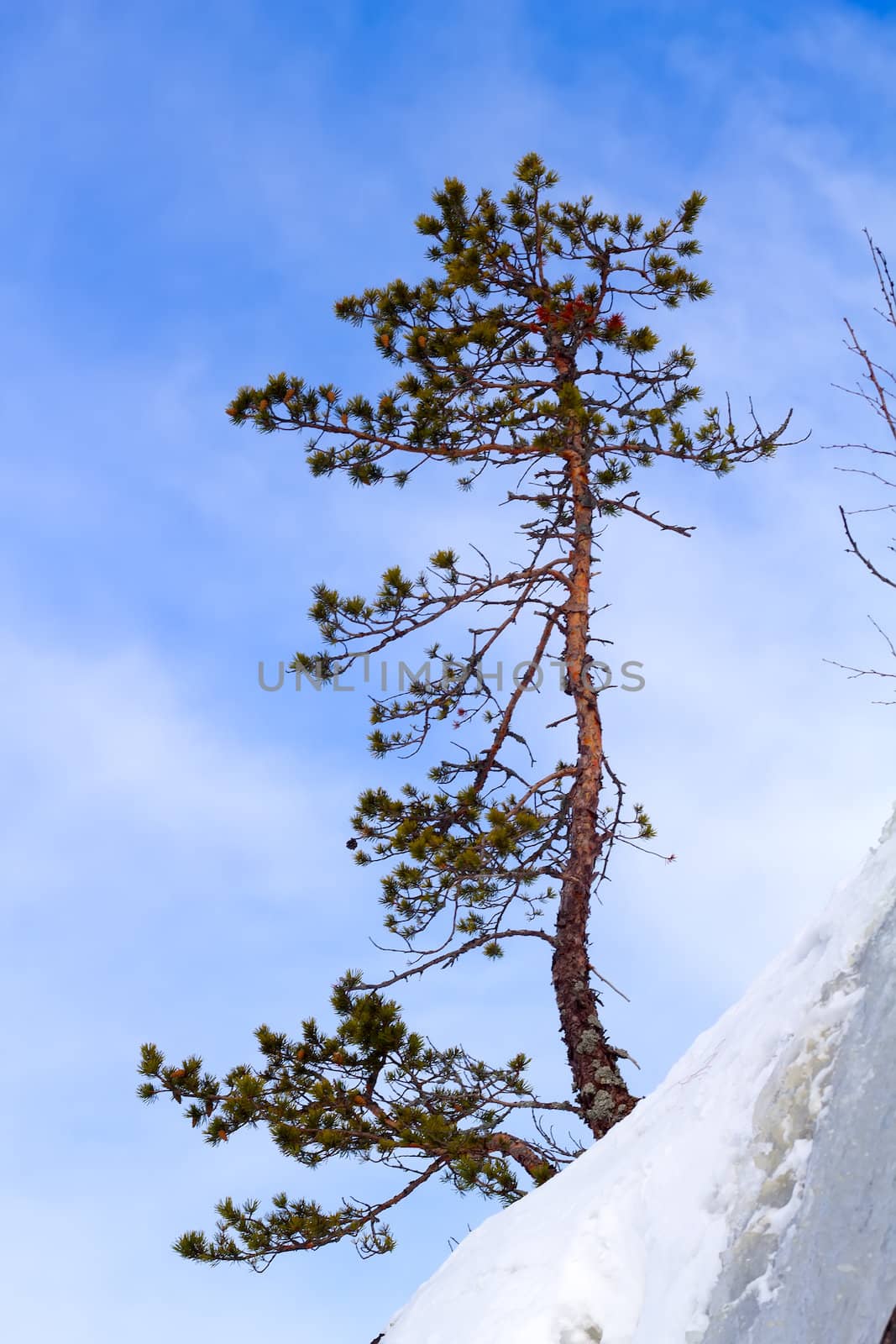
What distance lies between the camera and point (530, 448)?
367 inches

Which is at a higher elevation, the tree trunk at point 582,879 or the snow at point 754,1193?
the tree trunk at point 582,879

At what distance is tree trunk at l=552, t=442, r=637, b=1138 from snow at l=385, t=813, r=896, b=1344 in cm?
348

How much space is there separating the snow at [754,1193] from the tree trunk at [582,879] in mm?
3483

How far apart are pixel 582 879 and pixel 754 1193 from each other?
206 inches

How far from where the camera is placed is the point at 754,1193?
3.03 metres

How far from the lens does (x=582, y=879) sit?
8266 millimetres

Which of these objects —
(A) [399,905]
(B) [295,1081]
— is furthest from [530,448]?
(B) [295,1081]

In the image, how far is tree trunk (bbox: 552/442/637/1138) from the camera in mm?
7598

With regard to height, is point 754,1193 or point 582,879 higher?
point 582,879

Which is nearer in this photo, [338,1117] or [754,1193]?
[754,1193]

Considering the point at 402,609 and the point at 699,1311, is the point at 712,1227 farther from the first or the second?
the point at 402,609

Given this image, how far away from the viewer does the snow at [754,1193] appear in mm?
2664

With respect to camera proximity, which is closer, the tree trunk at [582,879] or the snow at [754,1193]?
the snow at [754,1193]

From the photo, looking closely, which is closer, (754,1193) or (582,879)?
(754,1193)
